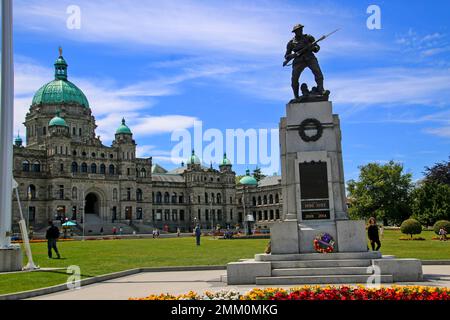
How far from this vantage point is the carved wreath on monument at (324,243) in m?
15.6

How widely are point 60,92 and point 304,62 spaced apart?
87938mm

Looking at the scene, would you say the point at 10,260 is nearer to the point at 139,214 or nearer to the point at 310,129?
the point at 310,129

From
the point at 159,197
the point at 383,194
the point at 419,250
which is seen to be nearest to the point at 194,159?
the point at 159,197

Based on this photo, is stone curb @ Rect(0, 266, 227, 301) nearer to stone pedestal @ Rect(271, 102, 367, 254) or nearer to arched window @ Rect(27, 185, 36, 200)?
stone pedestal @ Rect(271, 102, 367, 254)

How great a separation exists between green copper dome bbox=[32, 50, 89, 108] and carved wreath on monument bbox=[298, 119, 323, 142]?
3432 inches

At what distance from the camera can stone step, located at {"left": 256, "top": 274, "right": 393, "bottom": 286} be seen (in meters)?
14.3

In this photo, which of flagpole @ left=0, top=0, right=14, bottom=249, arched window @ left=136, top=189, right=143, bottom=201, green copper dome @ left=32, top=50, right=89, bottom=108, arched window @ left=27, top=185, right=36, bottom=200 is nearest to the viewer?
flagpole @ left=0, top=0, right=14, bottom=249

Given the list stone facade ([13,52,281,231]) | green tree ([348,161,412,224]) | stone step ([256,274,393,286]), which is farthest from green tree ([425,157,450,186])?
stone step ([256,274,393,286])

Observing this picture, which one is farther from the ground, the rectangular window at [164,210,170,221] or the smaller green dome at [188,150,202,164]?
the smaller green dome at [188,150,202,164]
